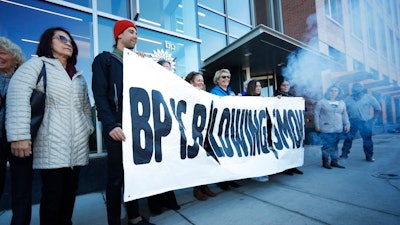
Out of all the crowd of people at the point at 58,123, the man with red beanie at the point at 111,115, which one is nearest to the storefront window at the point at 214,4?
the crowd of people at the point at 58,123

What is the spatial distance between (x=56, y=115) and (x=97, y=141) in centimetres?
240

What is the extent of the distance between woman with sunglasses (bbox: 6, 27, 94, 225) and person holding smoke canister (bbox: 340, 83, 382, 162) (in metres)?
5.31

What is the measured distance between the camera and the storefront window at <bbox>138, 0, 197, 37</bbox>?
208 inches

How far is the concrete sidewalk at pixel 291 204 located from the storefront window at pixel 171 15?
425 cm

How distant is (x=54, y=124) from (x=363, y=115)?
5.57 m

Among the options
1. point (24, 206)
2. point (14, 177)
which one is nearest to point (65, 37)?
point (14, 177)

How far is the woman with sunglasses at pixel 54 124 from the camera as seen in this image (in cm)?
142

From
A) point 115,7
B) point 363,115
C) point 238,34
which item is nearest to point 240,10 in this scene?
point 238,34

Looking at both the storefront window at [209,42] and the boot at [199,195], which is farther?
the storefront window at [209,42]

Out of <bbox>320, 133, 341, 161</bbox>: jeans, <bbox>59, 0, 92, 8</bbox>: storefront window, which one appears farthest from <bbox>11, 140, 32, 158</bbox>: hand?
<bbox>320, 133, 341, 161</bbox>: jeans

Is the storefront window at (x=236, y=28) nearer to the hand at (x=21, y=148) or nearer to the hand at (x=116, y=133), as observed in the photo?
the hand at (x=116, y=133)

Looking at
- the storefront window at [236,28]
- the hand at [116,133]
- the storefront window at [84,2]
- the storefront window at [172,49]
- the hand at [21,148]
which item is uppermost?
the storefront window at [236,28]

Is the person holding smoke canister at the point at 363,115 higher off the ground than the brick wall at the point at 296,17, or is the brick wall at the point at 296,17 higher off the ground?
the brick wall at the point at 296,17

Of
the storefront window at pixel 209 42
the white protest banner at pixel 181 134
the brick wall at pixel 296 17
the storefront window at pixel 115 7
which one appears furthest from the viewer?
the brick wall at pixel 296 17
